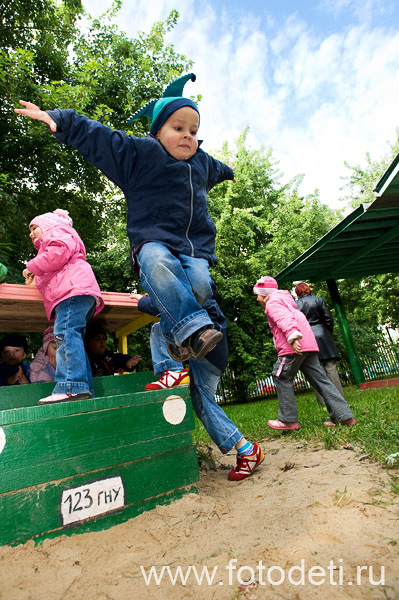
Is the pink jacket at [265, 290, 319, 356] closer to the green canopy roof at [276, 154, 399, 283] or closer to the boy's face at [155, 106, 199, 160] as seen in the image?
the boy's face at [155, 106, 199, 160]

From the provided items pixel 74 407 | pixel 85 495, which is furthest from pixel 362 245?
pixel 85 495

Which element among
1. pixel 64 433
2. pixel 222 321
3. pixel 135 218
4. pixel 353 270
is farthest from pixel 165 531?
pixel 353 270

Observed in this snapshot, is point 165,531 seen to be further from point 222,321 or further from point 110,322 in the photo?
point 110,322

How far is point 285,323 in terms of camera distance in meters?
3.73

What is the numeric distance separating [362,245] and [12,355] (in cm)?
724

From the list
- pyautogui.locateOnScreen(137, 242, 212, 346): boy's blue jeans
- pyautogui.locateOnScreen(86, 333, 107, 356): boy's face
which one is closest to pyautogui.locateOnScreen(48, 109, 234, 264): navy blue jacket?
pyautogui.locateOnScreen(137, 242, 212, 346): boy's blue jeans

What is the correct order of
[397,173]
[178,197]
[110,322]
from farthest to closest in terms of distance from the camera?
[397,173], [110,322], [178,197]

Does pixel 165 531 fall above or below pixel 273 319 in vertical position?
below

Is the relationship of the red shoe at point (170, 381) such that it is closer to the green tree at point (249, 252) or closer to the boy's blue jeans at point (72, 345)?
the boy's blue jeans at point (72, 345)

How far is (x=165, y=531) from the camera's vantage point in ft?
5.63

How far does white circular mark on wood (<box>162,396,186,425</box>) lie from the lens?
7.08 ft

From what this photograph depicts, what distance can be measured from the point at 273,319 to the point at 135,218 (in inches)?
82.5

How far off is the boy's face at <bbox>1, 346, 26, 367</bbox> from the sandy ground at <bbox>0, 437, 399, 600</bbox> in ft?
8.43

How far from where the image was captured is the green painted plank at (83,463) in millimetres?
1572
